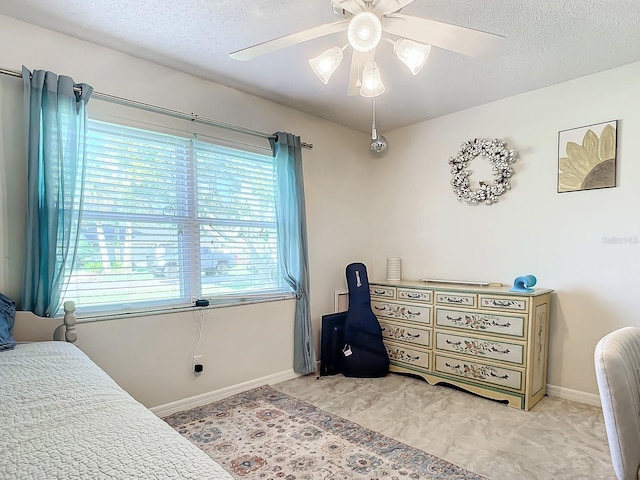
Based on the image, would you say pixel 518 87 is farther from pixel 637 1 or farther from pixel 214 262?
pixel 214 262

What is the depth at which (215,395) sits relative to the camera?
2.81m

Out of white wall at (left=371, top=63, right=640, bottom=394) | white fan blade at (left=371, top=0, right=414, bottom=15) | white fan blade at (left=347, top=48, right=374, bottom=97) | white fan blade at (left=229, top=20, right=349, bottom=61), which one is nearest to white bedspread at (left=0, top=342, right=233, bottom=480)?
white fan blade at (left=229, top=20, right=349, bottom=61)

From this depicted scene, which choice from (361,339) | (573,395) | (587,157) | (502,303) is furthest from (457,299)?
(587,157)

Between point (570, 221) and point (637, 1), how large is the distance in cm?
151

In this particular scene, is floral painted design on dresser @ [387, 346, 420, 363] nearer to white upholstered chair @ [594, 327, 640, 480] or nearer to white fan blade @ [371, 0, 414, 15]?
white upholstered chair @ [594, 327, 640, 480]

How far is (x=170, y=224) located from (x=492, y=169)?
274cm

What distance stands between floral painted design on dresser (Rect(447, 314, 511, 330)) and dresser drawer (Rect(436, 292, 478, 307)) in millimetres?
100

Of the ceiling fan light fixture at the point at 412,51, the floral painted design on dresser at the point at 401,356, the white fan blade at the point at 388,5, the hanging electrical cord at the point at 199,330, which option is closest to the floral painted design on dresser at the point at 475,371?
the floral painted design on dresser at the point at 401,356

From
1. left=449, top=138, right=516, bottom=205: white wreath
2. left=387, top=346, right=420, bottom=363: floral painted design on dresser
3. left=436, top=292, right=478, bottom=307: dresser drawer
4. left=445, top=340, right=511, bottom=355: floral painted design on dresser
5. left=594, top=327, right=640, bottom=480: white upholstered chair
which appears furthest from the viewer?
left=387, top=346, right=420, bottom=363: floral painted design on dresser

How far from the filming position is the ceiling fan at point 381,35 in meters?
1.41

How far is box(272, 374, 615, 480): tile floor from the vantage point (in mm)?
1993

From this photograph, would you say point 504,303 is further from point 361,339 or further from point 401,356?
point 361,339

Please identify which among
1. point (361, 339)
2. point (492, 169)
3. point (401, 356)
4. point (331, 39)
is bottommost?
point (401, 356)

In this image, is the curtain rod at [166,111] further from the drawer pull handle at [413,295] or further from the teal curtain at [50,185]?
the drawer pull handle at [413,295]
